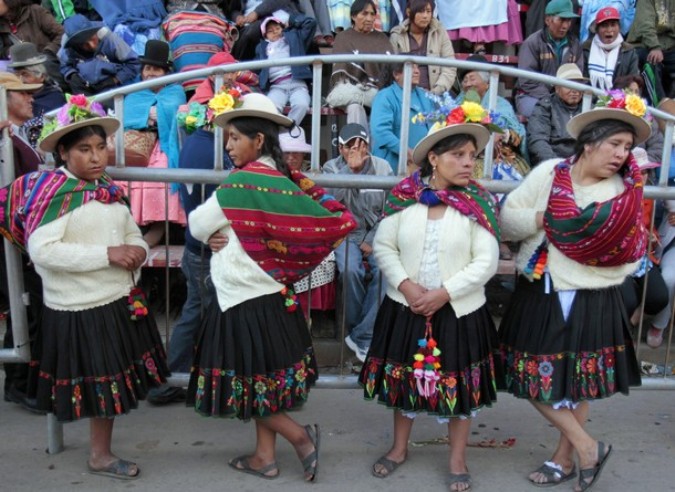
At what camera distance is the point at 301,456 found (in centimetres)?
354

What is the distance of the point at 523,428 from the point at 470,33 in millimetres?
4893

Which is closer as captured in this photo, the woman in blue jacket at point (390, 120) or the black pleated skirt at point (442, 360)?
the black pleated skirt at point (442, 360)

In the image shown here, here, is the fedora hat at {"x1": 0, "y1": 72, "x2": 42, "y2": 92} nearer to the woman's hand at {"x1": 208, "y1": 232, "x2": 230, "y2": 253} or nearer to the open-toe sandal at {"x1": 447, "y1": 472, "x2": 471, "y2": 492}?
the woman's hand at {"x1": 208, "y1": 232, "x2": 230, "y2": 253}

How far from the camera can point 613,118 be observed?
323 cm

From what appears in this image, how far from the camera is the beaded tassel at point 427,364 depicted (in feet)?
10.9

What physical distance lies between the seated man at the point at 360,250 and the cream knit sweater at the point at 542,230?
3.51 ft

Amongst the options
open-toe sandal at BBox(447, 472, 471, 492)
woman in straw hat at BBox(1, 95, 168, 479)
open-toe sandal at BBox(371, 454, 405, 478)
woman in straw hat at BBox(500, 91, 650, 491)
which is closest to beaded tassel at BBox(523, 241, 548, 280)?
woman in straw hat at BBox(500, 91, 650, 491)

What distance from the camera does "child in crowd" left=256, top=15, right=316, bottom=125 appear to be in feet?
21.6

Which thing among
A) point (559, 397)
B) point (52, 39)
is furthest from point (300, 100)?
point (559, 397)

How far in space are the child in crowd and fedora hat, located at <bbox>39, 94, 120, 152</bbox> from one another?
10.8 feet

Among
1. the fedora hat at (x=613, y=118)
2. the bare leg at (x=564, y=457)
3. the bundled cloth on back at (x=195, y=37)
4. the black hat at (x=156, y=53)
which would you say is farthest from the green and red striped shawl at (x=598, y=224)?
the bundled cloth on back at (x=195, y=37)

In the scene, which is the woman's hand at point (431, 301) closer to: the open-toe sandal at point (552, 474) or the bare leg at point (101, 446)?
the open-toe sandal at point (552, 474)

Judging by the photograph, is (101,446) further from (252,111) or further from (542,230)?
(542,230)

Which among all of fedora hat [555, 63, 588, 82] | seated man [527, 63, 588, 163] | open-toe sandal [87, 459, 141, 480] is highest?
fedora hat [555, 63, 588, 82]
